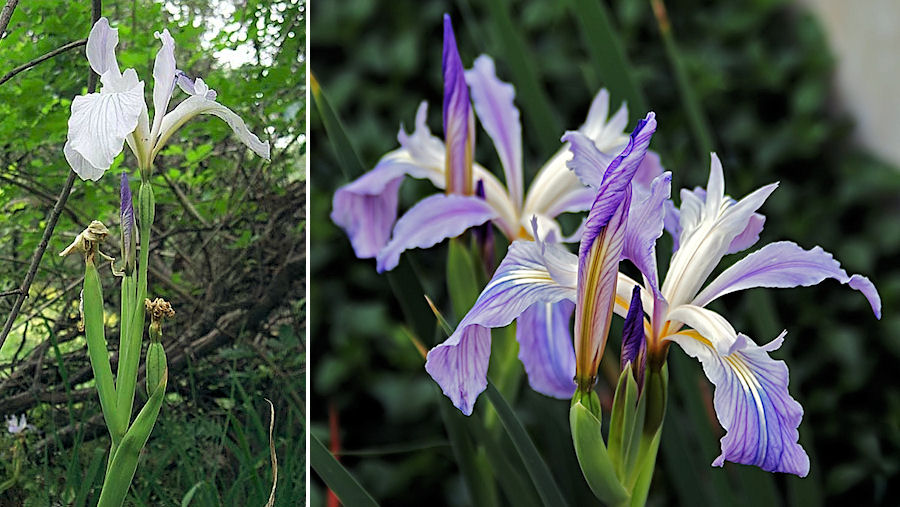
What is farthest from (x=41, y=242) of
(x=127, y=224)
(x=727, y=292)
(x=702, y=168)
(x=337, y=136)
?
(x=702, y=168)

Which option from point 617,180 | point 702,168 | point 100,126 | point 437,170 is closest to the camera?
point 617,180

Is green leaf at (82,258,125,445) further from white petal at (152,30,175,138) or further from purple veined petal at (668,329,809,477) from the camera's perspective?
purple veined petal at (668,329,809,477)

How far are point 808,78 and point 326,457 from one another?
1166 millimetres

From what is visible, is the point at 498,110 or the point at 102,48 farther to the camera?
the point at 498,110

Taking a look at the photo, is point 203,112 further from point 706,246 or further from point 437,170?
point 706,246

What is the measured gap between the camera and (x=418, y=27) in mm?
1287

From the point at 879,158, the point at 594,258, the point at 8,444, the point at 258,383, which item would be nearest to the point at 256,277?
the point at 258,383

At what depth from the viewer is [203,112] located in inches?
21.4

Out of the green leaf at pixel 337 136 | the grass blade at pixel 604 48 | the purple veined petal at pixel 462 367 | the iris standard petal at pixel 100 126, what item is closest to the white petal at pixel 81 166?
the iris standard petal at pixel 100 126

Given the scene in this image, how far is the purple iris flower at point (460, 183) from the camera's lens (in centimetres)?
52

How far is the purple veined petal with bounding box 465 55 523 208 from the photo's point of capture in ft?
1.98

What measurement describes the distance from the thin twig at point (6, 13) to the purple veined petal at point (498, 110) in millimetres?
307

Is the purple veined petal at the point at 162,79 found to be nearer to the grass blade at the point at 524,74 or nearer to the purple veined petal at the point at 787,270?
the grass blade at the point at 524,74

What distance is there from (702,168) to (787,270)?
83 cm
